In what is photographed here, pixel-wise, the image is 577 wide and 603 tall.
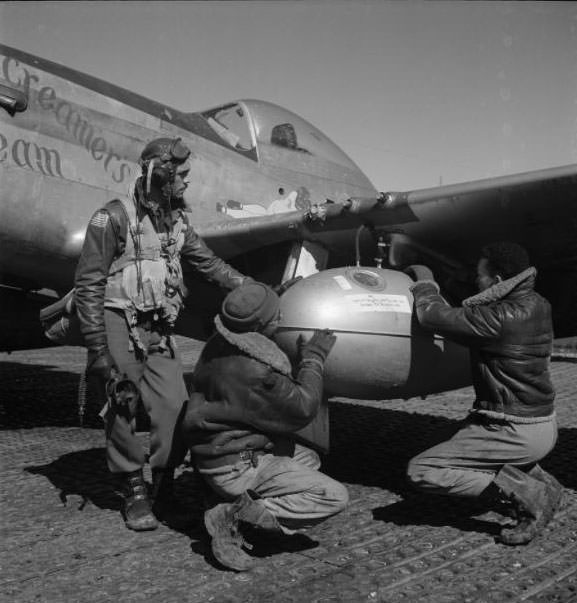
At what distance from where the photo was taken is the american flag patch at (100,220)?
3.46 metres

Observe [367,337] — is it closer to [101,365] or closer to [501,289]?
[501,289]

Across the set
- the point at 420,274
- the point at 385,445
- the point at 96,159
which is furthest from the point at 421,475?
the point at 96,159

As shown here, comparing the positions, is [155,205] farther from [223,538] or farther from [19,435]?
[19,435]

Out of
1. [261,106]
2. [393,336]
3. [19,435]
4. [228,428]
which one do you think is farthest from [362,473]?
[261,106]

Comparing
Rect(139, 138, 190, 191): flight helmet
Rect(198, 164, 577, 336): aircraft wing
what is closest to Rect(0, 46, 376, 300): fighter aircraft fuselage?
Rect(198, 164, 577, 336): aircraft wing

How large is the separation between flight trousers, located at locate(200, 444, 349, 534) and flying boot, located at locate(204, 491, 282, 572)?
0.05m

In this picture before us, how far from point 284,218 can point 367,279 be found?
41.4 inches

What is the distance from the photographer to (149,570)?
8.91 feet

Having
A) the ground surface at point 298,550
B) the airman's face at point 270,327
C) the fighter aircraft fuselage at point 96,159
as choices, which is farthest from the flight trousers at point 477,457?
the fighter aircraft fuselage at point 96,159

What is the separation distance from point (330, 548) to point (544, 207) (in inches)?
90.4

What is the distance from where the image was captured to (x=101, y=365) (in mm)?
3311

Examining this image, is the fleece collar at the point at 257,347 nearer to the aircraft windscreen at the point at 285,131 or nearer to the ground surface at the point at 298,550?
the ground surface at the point at 298,550

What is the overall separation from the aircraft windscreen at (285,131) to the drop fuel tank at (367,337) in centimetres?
280

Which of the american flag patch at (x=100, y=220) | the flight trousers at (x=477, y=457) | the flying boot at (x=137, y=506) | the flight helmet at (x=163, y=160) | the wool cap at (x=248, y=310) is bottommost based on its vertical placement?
the flying boot at (x=137, y=506)
